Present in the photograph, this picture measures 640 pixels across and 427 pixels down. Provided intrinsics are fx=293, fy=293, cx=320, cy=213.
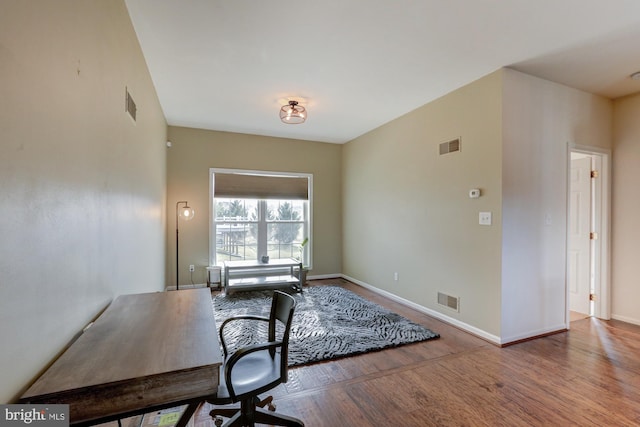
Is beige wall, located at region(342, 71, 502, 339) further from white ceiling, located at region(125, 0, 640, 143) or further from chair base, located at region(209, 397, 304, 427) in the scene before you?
chair base, located at region(209, 397, 304, 427)

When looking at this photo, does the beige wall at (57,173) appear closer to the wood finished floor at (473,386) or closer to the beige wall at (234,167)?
the wood finished floor at (473,386)

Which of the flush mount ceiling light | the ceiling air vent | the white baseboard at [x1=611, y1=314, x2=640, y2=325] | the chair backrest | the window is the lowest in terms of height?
the white baseboard at [x1=611, y1=314, x2=640, y2=325]

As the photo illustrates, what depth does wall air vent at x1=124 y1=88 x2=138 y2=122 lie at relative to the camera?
84.8 inches

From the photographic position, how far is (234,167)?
529 centimetres

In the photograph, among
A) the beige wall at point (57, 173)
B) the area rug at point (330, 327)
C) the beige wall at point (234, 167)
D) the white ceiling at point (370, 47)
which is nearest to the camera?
the beige wall at point (57, 173)

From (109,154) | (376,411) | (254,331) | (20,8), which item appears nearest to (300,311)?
(254,331)

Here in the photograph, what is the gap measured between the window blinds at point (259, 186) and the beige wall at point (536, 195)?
11.9 feet

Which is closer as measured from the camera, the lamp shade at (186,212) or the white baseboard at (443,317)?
the white baseboard at (443,317)

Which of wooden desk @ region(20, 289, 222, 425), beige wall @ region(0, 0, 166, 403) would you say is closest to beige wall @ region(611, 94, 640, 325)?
wooden desk @ region(20, 289, 222, 425)

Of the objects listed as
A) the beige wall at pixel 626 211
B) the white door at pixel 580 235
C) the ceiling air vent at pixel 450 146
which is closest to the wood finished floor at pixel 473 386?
the beige wall at pixel 626 211

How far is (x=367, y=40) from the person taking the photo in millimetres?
2471

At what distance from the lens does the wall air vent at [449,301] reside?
3402mm

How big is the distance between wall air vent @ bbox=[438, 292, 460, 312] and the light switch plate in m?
0.95

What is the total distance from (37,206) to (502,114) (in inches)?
139
